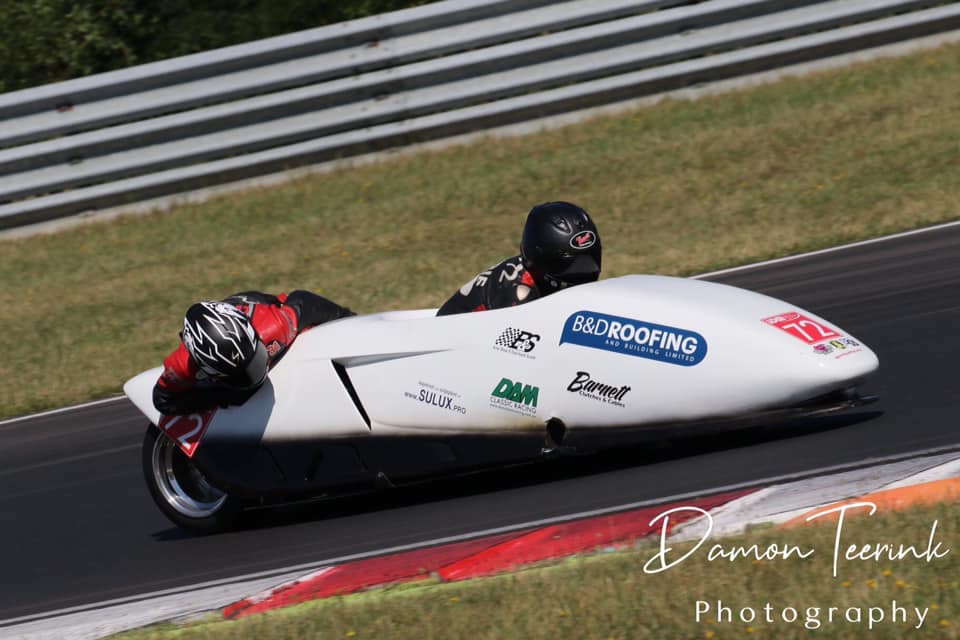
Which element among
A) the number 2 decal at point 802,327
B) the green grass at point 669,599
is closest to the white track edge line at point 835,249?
the number 2 decal at point 802,327

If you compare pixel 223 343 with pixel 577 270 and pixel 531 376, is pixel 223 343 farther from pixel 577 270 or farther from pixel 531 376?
pixel 577 270

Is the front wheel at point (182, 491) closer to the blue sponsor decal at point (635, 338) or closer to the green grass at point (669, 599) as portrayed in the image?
the green grass at point (669, 599)

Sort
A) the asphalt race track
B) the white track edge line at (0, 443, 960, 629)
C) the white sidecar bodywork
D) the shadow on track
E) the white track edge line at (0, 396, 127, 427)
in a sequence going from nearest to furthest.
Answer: the white track edge line at (0, 443, 960, 629), the white sidecar bodywork, the asphalt race track, the shadow on track, the white track edge line at (0, 396, 127, 427)

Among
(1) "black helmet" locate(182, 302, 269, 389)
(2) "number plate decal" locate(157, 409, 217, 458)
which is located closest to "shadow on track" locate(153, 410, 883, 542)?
(2) "number plate decal" locate(157, 409, 217, 458)

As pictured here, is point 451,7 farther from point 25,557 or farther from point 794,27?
point 25,557

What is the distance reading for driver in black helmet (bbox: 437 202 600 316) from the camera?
5.78 metres

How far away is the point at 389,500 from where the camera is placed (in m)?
6.23

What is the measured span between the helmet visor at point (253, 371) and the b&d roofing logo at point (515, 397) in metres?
1.10

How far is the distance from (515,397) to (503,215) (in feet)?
15.7

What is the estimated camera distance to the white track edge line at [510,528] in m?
5.25

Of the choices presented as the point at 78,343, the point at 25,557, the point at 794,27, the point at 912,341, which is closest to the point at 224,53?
the point at 78,343

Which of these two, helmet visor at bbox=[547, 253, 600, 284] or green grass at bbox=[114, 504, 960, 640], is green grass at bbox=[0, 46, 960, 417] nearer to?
helmet visor at bbox=[547, 253, 600, 284]

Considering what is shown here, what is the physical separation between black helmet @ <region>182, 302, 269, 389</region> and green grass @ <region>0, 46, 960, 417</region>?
9.78 ft

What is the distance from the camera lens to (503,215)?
10.3 metres
